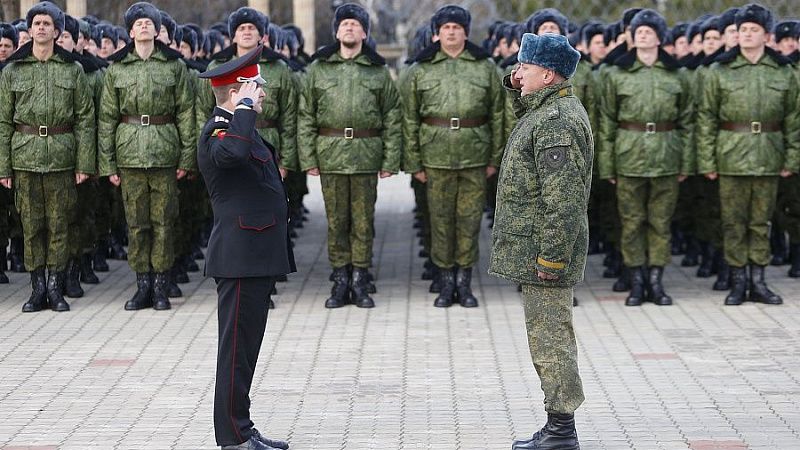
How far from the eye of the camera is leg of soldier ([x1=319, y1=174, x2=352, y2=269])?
36.1 feet

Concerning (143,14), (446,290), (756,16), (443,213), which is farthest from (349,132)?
(756,16)

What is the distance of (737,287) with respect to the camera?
1095 cm

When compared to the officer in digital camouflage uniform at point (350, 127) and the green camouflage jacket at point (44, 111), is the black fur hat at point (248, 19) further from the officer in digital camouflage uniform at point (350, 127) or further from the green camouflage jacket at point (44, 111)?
the green camouflage jacket at point (44, 111)

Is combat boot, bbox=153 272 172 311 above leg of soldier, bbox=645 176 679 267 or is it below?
below

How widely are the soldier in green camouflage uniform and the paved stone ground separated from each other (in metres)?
0.42

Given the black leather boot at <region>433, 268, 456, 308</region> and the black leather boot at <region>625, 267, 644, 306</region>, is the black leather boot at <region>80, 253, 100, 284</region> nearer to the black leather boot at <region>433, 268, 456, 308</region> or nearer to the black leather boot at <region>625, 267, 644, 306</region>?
the black leather boot at <region>433, 268, 456, 308</region>

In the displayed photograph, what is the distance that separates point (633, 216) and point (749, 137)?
1.02 m

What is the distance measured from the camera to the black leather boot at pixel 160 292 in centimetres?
1088

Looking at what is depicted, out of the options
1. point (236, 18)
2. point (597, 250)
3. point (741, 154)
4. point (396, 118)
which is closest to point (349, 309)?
point (396, 118)

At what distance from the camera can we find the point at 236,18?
10.9 m

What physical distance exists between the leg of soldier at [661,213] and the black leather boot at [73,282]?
4.38 metres

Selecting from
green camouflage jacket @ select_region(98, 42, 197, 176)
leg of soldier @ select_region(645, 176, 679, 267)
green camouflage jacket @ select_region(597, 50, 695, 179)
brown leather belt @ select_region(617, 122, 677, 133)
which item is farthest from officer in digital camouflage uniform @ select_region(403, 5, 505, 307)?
green camouflage jacket @ select_region(98, 42, 197, 176)

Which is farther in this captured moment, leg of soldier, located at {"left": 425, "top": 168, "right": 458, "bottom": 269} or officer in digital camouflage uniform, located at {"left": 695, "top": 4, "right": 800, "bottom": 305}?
leg of soldier, located at {"left": 425, "top": 168, "right": 458, "bottom": 269}

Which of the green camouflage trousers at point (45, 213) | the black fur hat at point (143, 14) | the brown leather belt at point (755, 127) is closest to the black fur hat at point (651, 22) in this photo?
the brown leather belt at point (755, 127)
